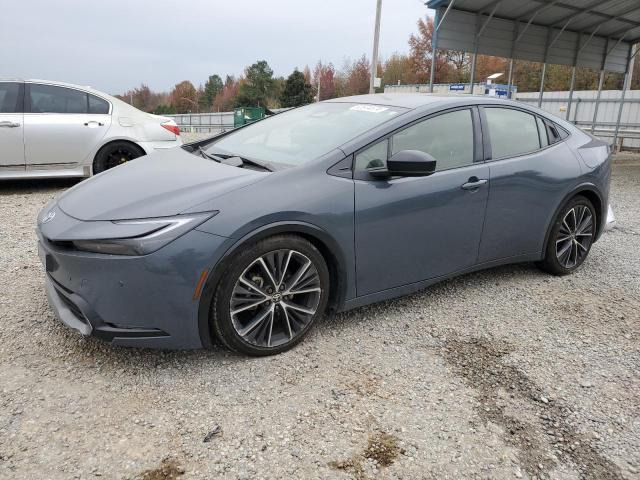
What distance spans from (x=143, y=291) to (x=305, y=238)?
901 mm

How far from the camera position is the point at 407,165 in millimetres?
2908

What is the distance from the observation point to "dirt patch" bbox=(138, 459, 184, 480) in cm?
196

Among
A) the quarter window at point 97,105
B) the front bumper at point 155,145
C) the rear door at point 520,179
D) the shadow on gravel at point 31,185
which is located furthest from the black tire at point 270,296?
the shadow on gravel at point 31,185

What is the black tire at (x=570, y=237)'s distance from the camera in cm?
407

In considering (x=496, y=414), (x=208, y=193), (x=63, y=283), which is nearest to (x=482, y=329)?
(x=496, y=414)

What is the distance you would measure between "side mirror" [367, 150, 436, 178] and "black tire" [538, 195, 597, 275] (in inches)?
65.9

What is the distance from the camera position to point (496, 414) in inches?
94.8

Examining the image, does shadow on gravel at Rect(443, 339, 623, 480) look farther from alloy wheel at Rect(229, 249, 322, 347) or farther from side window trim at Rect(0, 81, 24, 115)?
side window trim at Rect(0, 81, 24, 115)

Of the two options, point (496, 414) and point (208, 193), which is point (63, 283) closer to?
point (208, 193)

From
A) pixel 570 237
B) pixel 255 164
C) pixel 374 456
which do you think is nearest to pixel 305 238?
pixel 255 164

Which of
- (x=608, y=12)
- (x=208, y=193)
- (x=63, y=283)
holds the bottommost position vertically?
(x=63, y=283)

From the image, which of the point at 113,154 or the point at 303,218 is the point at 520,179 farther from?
the point at 113,154

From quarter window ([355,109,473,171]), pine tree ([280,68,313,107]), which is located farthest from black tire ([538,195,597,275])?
pine tree ([280,68,313,107])

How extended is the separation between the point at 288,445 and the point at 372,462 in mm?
362
